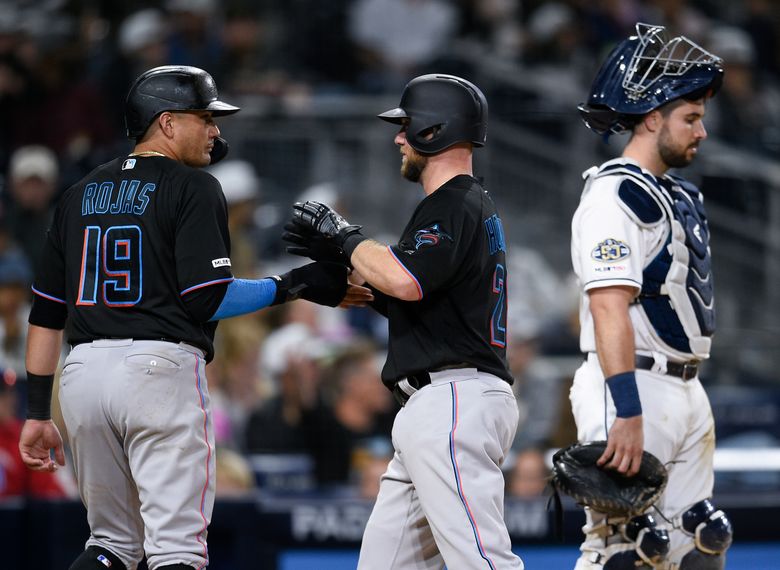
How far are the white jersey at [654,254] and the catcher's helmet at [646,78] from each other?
22 centimetres

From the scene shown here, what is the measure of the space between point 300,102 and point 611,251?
579 centimetres

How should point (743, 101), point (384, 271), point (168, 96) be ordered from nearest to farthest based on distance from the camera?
1. point (384, 271)
2. point (168, 96)
3. point (743, 101)

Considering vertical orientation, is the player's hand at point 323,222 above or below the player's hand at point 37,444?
above

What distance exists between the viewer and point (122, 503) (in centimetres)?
404

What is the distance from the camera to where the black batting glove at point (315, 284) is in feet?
13.8

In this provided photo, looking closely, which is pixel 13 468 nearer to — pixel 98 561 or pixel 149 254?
pixel 98 561

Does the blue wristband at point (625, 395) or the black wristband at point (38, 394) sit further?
the black wristband at point (38, 394)

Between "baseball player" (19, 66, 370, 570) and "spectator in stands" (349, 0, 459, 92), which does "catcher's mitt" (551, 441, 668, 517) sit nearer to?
"baseball player" (19, 66, 370, 570)

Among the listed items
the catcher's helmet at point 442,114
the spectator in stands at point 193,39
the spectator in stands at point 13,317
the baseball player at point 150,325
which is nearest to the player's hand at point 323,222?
the baseball player at point 150,325

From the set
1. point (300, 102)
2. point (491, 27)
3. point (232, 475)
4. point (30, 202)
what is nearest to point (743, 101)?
point (491, 27)

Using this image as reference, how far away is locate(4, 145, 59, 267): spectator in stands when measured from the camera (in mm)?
8516

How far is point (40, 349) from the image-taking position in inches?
168

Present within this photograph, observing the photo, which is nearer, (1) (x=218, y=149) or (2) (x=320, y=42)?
(1) (x=218, y=149)

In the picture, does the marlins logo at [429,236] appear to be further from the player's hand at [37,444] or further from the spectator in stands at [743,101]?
the spectator in stands at [743,101]
